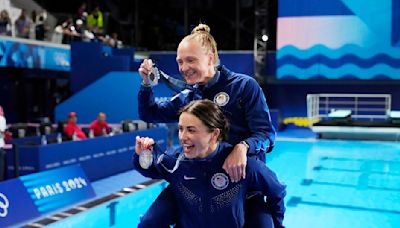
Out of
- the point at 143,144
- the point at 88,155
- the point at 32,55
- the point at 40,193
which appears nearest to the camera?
the point at 143,144

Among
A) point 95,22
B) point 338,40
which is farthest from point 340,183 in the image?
point 95,22

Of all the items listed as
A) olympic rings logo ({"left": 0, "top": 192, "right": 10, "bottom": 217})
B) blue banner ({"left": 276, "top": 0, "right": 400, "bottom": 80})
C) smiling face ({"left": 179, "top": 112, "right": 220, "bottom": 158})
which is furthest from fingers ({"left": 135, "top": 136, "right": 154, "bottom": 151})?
blue banner ({"left": 276, "top": 0, "right": 400, "bottom": 80})

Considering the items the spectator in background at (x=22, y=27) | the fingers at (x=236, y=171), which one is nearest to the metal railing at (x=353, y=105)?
the spectator in background at (x=22, y=27)

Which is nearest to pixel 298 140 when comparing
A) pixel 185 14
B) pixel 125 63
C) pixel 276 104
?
pixel 276 104

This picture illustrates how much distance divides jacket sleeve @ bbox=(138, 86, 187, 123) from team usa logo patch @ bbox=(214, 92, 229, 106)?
217 mm

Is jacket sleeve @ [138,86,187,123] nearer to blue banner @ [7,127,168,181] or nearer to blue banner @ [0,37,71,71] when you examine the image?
blue banner @ [7,127,168,181]

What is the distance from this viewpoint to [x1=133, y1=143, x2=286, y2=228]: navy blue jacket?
6.98ft

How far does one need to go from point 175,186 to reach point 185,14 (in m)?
17.9

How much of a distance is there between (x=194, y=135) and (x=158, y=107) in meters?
0.47

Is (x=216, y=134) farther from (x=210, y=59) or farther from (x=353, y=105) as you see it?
(x=353, y=105)

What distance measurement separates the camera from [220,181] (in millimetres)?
2141

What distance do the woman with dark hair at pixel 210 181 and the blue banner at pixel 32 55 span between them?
1019cm

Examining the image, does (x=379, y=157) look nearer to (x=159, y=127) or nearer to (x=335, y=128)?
(x=335, y=128)

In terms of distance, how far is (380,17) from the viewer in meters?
14.7
